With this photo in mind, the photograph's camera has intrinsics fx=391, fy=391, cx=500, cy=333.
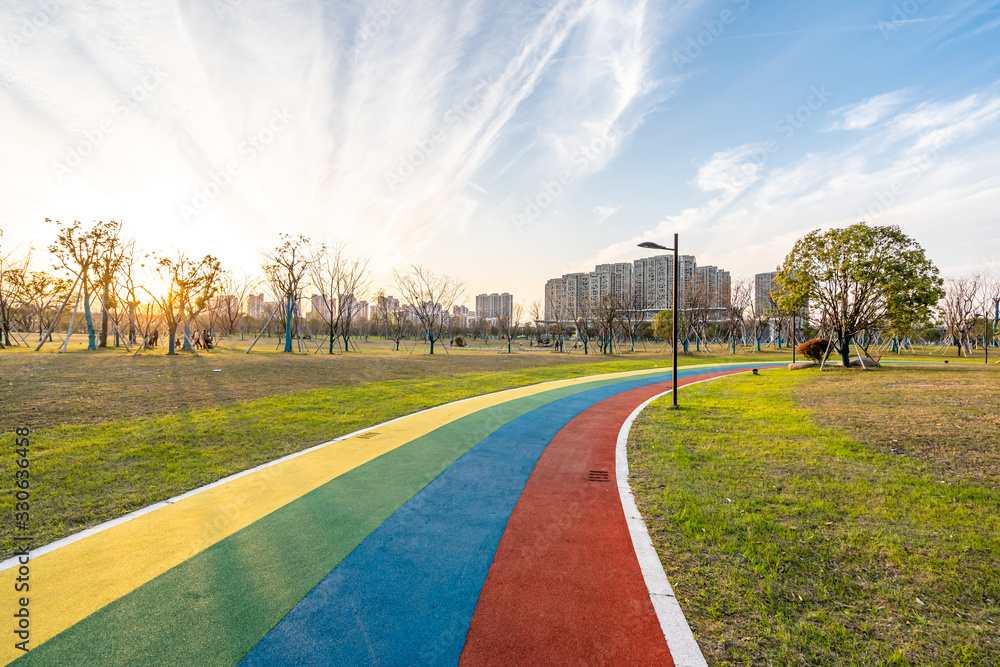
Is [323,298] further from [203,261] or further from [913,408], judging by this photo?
[913,408]

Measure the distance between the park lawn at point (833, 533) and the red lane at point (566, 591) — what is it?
0.40 metres

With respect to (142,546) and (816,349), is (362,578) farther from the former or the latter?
(816,349)

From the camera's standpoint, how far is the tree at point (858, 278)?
58.5ft

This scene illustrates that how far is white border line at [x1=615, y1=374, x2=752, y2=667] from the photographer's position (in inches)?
99.9

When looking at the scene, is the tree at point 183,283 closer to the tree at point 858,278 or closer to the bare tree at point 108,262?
the bare tree at point 108,262

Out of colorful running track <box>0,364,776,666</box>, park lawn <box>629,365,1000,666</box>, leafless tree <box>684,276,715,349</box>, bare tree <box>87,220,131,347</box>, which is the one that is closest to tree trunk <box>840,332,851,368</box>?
park lawn <box>629,365,1000,666</box>

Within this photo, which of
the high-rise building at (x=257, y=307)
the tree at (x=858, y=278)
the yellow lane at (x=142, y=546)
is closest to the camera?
the yellow lane at (x=142, y=546)

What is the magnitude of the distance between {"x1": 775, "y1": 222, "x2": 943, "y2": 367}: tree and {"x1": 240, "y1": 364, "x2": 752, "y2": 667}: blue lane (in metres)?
21.7

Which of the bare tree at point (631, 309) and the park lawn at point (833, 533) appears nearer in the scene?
→ the park lawn at point (833, 533)

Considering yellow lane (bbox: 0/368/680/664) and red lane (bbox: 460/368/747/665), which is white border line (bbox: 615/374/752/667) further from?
yellow lane (bbox: 0/368/680/664)

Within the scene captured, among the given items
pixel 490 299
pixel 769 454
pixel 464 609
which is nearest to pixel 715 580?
pixel 464 609

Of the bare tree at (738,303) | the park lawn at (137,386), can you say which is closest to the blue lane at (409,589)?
the park lawn at (137,386)

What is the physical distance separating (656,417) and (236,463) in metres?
9.03

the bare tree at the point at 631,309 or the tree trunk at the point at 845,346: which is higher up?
the bare tree at the point at 631,309
